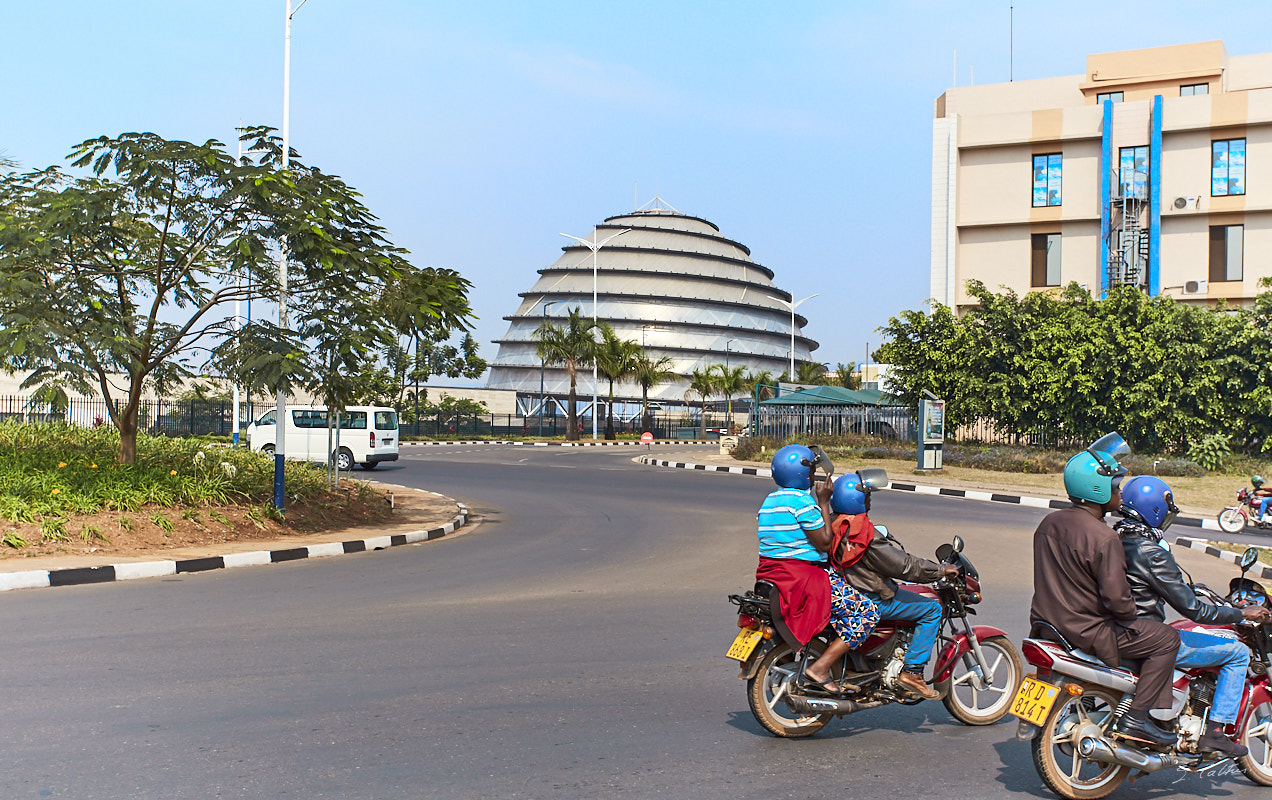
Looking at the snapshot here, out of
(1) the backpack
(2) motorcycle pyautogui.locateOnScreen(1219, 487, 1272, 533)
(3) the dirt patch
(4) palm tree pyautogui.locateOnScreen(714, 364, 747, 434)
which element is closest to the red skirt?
(1) the backpack

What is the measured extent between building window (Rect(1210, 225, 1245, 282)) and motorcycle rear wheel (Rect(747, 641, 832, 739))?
37569 mm

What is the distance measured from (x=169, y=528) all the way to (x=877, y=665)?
31.6ft

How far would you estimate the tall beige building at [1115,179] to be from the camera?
36.1 meters

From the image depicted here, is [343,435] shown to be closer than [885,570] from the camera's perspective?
No

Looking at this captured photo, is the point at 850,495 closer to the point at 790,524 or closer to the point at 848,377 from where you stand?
the point at 790,524

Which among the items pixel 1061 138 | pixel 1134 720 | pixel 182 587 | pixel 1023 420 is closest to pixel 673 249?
pixel 1061 138

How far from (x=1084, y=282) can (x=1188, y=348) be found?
10.00m

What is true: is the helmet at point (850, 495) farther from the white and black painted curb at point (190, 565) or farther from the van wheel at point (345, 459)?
the van wheel at point (345, 459)

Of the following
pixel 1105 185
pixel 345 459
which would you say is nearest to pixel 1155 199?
pixel 1105 185

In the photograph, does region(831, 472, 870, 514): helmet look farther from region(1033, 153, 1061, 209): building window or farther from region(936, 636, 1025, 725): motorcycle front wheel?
region(1033, 153, 1061, 209): building window

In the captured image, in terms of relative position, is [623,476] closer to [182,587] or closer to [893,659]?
[182,587]

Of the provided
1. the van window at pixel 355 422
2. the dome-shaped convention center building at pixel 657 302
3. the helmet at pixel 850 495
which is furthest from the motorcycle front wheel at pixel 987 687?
the dome-shaped convention center building at pixel 657 302

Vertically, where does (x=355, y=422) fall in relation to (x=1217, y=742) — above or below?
above

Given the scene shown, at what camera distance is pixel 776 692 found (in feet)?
16.4
